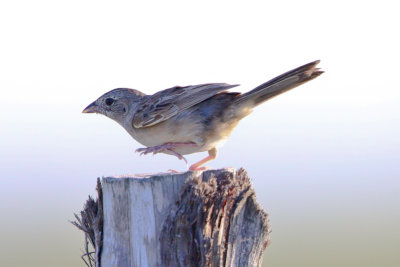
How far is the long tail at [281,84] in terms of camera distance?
556 centimetres

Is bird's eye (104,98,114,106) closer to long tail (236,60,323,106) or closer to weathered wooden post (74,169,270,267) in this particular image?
long tail (236,60,323,106)

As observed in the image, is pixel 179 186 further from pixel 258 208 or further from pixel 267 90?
pixel 267 90

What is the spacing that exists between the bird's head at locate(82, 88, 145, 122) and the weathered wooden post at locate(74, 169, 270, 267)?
2.57 metres

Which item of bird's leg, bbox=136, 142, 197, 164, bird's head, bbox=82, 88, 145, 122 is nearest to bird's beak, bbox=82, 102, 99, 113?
bird's head, bbox=82, 88, 145, 122

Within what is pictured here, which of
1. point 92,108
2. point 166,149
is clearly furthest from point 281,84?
point 92,108

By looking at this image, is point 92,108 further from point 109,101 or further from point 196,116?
point 196,116

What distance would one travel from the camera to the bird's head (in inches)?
272

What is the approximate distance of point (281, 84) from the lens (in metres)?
5.75

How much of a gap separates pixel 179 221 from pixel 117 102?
3358 mm

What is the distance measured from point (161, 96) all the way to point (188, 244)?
2944mm

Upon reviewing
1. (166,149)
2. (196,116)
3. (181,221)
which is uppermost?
(196,116)

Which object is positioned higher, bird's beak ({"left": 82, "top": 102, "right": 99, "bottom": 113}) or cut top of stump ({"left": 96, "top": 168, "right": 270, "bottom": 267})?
bird's beak ({"left": 82, "top": 102, "right": 99, "bottom": 113})

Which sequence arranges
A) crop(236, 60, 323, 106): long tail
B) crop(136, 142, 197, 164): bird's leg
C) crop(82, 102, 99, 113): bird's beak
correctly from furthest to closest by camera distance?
1. crop(82, 102, 99, 113): bird's beak
2. crop(136, 142, 197, 164): bird's leg
3. crop(236, 60, 323, 106): long tail

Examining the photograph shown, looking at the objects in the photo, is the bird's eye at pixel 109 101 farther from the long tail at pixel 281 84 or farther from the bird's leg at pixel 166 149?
the long tail at pixel 281 84
